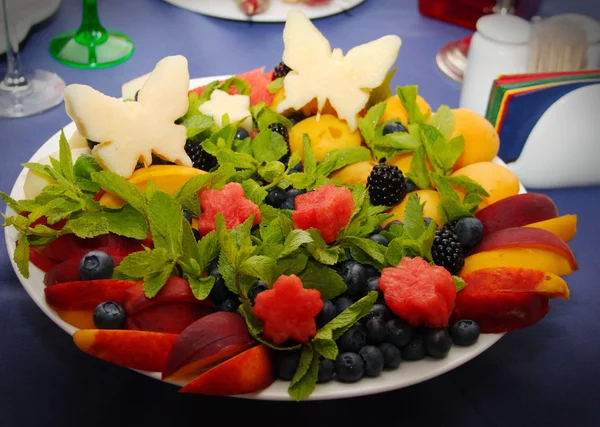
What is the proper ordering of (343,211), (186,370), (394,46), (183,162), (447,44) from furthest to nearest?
(447,44)
(394,46)
(183,162)
(343,211)
(186,370)

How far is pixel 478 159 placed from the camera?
1.04 metres

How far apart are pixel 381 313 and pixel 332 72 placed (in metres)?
0.44

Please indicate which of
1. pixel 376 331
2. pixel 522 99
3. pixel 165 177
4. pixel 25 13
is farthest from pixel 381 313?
pixel 25 13

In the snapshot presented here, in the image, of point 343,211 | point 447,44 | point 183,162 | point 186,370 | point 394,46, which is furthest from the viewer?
point 447,44

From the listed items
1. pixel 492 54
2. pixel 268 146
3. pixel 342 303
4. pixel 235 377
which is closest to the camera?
pixel 235 377

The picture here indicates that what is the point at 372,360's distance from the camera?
730 mm

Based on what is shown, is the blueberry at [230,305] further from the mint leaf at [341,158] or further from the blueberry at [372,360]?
the mint leaf at [341,158]

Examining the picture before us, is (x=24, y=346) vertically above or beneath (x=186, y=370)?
beneath

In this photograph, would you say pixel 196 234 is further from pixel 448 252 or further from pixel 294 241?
pixel 448 252

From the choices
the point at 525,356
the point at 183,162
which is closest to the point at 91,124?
the point at 183,162

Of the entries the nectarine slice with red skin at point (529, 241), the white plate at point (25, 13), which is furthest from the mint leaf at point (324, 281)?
the white plate at point (25, 13)

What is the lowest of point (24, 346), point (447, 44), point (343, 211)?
point (24, 346)

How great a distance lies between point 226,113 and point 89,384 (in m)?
0.43

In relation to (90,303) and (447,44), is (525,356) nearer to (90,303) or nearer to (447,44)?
(90,303)
